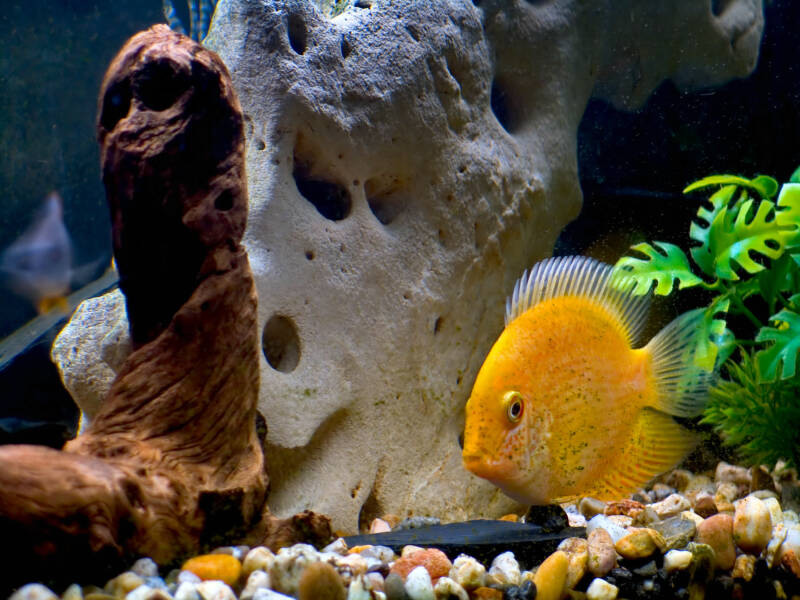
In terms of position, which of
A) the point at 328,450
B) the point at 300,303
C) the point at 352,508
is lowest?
the point at 352,508

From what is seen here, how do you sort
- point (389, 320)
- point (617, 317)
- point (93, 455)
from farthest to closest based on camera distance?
point (389, 320), point (617, 317), point (93, 455)

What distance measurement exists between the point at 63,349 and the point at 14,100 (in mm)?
3373

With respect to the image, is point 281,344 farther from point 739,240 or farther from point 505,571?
point 739,240

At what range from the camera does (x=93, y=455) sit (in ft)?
5.42

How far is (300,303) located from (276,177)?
553mm

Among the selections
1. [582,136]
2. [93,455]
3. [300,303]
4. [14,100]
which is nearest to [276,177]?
[300,303]

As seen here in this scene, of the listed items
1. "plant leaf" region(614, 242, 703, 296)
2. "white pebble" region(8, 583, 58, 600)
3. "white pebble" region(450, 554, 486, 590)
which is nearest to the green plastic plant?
"plant leaf" region(614, 242, 703, 296)

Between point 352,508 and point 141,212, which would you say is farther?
point 352,508

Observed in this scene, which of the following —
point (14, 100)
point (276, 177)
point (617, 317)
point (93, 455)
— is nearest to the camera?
point (93, 455)

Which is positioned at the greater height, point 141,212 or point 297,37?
point 297,37

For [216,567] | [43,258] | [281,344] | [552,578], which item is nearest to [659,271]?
[552,578]

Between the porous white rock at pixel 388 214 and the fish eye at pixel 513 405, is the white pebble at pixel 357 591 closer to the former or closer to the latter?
the fish eye at pixel 513 405

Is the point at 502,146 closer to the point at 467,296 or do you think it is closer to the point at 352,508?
the point at 467,296

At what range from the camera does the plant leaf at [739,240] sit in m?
2.54
